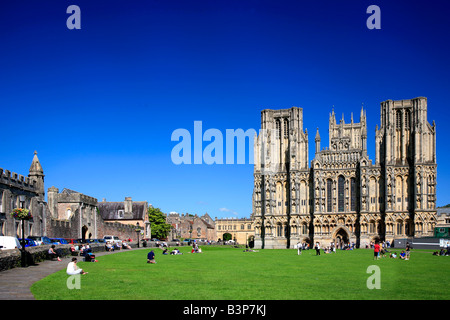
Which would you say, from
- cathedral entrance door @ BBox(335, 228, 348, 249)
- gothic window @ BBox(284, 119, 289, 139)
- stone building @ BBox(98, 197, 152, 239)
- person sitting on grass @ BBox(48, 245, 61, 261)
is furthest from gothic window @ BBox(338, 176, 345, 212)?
person sitting on grass @ BBox(48, 245, 61, 261)

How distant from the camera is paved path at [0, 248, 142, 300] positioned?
17.0 meters

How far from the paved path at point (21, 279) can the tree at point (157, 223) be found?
79.4 meters

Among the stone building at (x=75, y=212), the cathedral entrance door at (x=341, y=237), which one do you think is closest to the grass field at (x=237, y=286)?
the stone building at (x=75, y=212)

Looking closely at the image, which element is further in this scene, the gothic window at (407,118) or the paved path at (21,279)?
the gothic window at (407,118)

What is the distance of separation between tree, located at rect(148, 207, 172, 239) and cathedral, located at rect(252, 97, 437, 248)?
29.2 meters

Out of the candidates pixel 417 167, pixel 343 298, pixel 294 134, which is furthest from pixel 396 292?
pixel 294 134

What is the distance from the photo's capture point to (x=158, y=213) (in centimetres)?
11169

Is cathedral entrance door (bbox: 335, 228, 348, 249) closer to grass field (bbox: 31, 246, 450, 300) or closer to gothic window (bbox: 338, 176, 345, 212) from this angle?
gothic window (bbox: 338, 176, 345, 212)

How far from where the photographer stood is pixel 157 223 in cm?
11194

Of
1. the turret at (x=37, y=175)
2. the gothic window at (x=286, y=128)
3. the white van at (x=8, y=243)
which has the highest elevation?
the gothic window at (x=286, y=128)

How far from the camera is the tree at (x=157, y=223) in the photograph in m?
110

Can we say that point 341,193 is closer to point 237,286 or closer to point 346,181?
point 346,181

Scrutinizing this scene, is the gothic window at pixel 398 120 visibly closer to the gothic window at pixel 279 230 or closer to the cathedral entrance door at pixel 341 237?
the cathedral entrance door at pixel 341 237

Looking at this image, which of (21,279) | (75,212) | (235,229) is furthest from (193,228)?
(21,279)
